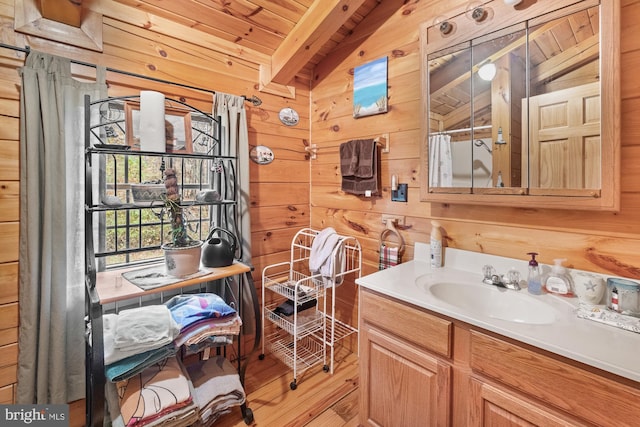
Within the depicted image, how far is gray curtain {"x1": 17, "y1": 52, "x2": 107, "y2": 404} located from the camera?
141 cm

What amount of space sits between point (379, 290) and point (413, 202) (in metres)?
0.72

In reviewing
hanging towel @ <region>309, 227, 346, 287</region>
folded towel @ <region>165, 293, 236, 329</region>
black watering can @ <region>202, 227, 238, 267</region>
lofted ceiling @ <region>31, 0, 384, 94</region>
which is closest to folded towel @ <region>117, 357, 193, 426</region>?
folded towel @ <region>165, 293, 236, 329</region>

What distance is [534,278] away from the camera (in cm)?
132

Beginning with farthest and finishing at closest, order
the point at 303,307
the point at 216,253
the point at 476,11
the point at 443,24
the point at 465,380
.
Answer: the point at 303,307, the point at 216,253, the point at 443,24, the point at 476,11, the point at 465,380

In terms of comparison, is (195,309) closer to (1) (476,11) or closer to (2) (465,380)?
(2) (465,380)

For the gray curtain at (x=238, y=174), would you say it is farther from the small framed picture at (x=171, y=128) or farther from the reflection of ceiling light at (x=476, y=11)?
the reflection of ceiling light at (x=476, y=11)

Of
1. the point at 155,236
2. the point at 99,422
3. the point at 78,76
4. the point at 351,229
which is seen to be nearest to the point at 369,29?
the point at 351,229

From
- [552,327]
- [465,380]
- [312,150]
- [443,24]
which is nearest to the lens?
[552,327]

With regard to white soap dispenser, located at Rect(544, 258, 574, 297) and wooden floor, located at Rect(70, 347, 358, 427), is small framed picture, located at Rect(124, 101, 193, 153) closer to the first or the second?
wooden floor, located at Rect(70, 347, 358, 427)

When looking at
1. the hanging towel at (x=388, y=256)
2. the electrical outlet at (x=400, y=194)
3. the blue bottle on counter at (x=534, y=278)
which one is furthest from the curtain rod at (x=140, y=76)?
the blue bottle on counter at (x=534, y=278)

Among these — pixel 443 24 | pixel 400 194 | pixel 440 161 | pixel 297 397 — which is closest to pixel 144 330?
pixel 297 397

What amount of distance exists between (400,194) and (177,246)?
1.32 meters

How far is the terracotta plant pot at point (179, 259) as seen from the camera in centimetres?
155

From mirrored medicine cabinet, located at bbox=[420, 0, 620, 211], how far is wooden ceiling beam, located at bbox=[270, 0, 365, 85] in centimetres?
53
